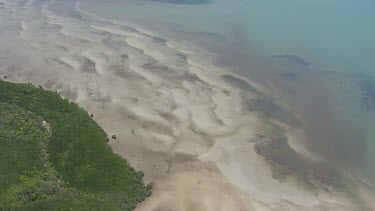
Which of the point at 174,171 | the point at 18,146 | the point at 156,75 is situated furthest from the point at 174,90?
the point at 18,146

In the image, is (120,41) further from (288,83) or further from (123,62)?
(288,83)

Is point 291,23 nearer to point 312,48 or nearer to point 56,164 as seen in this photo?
point 312,48

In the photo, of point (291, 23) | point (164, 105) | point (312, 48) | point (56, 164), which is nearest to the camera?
point (56, 164)

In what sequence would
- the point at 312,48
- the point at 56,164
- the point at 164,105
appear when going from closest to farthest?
the point at 56,164 < the point at 164,105 < the point at 312,48

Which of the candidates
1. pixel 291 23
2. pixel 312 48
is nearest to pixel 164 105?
pixel 312 48

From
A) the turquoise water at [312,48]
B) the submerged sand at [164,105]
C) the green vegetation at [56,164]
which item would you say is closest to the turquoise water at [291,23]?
the turquoise water at [312,48]

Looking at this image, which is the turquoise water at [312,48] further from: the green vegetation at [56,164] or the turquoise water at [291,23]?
the green vegetation at [56,164]

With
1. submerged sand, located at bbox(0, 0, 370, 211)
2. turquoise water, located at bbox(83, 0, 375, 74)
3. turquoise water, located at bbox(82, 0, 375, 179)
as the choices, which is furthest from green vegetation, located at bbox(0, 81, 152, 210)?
turquoise water, located at bbox(83, 0, 375, 74)
